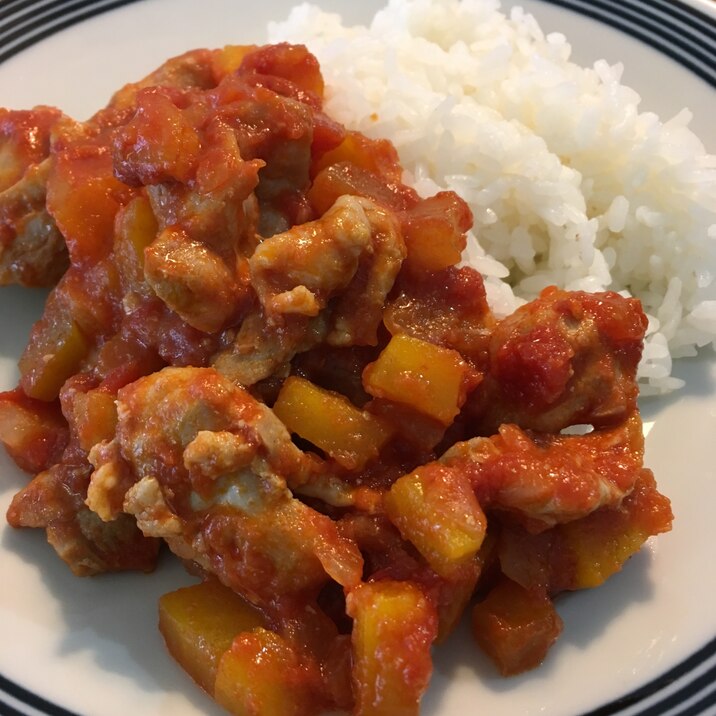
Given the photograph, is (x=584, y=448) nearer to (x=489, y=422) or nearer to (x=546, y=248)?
(x=489, y=422)

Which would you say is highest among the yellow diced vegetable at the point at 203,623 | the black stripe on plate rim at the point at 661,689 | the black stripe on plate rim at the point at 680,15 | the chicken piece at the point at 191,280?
the black stripe on plate rim at the point at 680,15

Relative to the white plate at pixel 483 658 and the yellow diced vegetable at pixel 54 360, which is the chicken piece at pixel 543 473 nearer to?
the white plate at pixel 483 658

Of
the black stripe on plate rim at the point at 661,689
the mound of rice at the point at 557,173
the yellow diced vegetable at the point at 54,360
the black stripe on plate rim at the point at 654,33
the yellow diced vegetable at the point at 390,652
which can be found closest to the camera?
the yellow diced vegetable at the point at 390,652

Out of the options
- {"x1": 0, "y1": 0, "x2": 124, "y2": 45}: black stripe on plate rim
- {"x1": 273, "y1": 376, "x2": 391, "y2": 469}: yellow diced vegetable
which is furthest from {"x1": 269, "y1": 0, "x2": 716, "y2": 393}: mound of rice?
{"x1": 0, "y1": 0, "x2": 124, "y2": 45}: black stripe on plate rim

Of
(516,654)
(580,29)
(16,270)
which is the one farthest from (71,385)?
(580,29)

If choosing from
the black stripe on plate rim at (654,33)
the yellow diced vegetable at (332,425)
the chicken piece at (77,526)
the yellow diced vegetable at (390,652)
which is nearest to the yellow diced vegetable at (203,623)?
the chicken piece at (77,526)

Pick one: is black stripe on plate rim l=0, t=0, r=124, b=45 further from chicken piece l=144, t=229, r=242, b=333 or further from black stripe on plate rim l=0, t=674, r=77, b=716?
black stripe on plate rim l=0, t=674, r=77, b=716

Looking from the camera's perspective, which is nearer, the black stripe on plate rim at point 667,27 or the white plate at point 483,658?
the white plate at point 483,658
